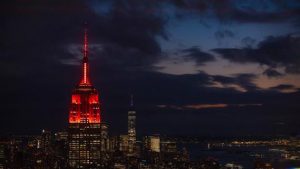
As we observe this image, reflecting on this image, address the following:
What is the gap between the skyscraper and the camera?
4241 centimetres

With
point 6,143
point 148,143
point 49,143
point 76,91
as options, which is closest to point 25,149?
point 6,143

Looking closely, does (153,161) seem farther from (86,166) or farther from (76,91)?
(76,91)

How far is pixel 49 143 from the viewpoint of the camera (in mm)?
43031

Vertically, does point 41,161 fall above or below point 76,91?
below

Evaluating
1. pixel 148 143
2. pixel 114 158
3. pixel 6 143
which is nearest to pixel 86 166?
pixel 114 158

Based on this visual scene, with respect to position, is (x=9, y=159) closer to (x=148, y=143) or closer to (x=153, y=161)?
(x=153, y=161)

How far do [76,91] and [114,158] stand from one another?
9456 millimetres

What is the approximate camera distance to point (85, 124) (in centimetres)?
4612

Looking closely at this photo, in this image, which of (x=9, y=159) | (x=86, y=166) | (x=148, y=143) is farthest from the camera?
(x=148, y=143)

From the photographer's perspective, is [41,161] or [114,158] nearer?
[41,161]

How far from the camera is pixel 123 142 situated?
155 feet

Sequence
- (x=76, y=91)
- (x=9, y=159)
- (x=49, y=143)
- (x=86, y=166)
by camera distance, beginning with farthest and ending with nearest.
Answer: (x=76, y=91)
(x=49, y=143)
(x=86, y=166)
(x=9, y=159)

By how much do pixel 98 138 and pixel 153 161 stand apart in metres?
7.96

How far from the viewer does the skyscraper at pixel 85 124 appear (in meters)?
42.4
